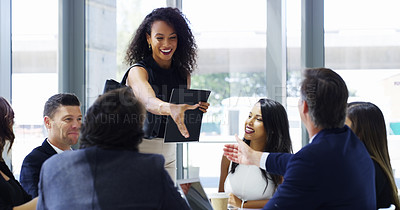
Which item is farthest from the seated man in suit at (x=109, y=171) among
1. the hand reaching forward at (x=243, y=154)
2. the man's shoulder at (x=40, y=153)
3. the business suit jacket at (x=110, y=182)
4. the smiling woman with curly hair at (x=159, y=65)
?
the smiling woman with curly hair at (x=159, y=65)

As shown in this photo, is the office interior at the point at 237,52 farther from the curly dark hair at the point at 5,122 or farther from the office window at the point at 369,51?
the curly dark hair at the point at 5,122

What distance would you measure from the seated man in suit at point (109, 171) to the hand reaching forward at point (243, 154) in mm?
462

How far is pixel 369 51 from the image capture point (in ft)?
10.9

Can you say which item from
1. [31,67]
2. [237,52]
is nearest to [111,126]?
[31,67]

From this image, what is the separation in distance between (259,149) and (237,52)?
1245 mm

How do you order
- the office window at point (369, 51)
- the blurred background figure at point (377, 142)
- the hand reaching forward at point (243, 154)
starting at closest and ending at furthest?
the hand reaching forward at point (243, 154), the blurred background figure at point (377, 142), the office window at point (369, 51)

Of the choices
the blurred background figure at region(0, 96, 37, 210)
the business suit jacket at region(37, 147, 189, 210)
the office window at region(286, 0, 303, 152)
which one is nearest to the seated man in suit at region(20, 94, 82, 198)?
the blurred background figure at region(0, 96, 37, 210)

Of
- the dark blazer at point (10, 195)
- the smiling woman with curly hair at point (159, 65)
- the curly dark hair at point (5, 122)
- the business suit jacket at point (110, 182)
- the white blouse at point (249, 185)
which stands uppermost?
the smiling woman with curly hair at point (159, 65)

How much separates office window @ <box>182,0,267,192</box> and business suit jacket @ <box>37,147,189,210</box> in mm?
2064

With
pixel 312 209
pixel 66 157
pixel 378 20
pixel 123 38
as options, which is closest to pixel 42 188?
pixel 66 157

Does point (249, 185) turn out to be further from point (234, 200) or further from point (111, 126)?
point (111, 126)

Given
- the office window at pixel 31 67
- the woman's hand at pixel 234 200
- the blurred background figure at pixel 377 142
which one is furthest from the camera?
the office window at pixel 31 67

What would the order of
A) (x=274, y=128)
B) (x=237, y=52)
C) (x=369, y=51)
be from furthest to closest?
1. (x=237, y=52)
2. (x=369, y=51)
3. (x=274, y=128)

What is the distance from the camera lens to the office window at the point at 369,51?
329 cm
